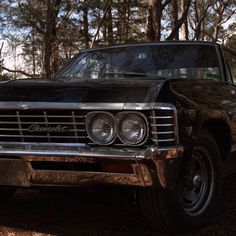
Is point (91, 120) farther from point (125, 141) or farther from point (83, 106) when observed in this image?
point (125, 141)

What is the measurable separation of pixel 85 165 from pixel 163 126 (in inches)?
23.3

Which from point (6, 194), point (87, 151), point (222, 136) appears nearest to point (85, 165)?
point (87, 151)

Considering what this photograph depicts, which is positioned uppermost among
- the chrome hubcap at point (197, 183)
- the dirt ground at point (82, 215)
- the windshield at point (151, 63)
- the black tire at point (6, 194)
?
the windshield at point (151, 63)

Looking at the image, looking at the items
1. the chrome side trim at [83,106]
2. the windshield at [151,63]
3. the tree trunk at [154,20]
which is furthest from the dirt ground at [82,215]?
the tree trunk at [154,20]

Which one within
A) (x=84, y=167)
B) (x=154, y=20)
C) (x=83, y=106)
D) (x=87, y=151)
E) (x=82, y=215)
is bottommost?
(x=82, y=215)

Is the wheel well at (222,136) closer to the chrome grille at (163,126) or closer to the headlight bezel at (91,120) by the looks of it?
the chrome grille at (163,126)

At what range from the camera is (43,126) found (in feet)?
12.2

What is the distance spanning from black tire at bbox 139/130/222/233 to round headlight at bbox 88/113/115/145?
1.66 ft

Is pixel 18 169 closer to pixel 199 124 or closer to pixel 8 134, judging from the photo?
pixel 8 134

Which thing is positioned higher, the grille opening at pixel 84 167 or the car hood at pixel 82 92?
the car hood at pixel 82 92

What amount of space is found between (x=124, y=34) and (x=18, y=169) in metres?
19.0

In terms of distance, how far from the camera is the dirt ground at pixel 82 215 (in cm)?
400

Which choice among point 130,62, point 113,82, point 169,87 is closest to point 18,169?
point 113,82

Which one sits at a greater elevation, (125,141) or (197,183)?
(125,141)
